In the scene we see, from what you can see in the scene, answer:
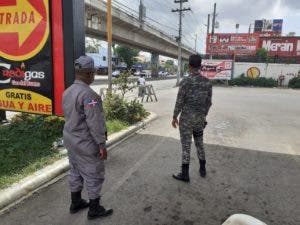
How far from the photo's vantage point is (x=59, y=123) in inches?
289

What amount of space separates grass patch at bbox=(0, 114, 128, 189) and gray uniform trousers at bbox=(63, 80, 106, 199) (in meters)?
1.50

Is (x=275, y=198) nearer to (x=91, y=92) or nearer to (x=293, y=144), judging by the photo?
(x=91, y=92)

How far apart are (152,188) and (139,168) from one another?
3.08ft

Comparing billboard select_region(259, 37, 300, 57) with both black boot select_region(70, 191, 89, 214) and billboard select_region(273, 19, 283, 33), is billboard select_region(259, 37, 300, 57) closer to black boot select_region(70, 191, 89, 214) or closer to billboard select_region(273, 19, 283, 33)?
billboard select_region(273, 19, 283, 33)

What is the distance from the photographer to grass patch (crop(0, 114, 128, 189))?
5129mm

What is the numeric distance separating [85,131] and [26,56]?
3646 millimetres

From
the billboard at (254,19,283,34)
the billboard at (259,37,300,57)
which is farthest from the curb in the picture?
the billboard at (254,19,283,34)

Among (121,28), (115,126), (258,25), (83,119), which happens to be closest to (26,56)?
(115,126)

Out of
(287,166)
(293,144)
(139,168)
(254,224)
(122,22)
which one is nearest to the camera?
(254,224)

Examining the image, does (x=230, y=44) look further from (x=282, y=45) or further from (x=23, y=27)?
(x=23, y=27)

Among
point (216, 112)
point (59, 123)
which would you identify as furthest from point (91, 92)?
point (216, 112)

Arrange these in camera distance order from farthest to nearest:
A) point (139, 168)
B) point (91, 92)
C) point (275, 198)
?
point (139, 168)
point (275, 198)
point (91, 92)

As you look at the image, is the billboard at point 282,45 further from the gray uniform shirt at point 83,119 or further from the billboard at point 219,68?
the gray uniform shirt at point 83,119

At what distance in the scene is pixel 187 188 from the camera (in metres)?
4.97
